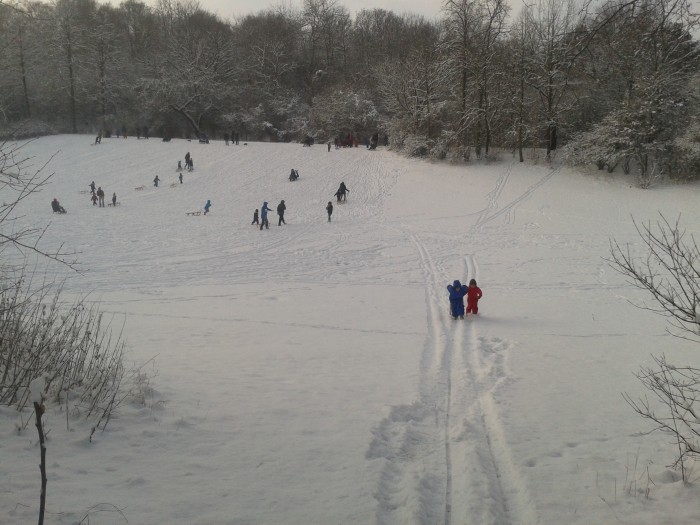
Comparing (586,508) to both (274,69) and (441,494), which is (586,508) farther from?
(274,69)

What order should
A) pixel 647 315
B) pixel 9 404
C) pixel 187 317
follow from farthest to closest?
pixel 647 315 < pixel 187 317 < pixel 9 404

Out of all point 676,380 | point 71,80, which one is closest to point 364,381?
point 676,380

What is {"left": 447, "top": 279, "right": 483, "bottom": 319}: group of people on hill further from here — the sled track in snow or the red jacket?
the sled track in snow

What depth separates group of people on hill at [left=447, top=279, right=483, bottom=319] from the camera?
471 inches

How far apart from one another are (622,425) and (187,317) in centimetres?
911

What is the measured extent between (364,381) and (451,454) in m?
2.47

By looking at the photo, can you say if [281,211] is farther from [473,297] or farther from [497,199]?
[473,297]

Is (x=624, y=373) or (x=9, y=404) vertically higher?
(x=9, y=404)

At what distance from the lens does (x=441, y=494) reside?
16.2ft

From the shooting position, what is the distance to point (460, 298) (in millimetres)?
11984

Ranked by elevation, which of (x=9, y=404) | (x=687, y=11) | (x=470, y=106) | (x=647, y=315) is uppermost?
(x=470, y=106)

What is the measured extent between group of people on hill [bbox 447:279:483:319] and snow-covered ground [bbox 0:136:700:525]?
40 cm

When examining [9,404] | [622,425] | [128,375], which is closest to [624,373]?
[622,425]

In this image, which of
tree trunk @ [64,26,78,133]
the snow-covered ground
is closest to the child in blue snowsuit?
the snow-covered ground
